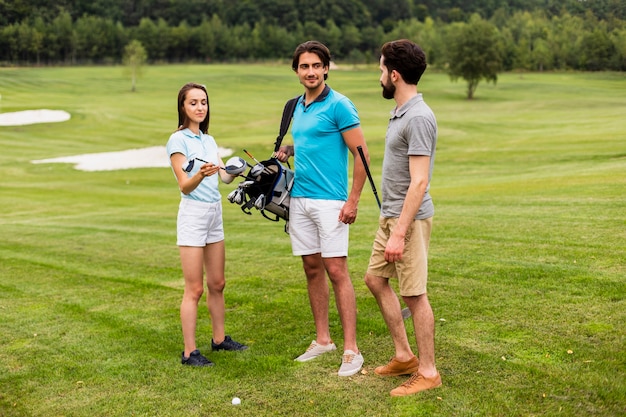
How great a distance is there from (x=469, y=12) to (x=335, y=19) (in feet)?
100

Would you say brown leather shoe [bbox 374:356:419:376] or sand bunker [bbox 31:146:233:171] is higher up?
brown leather shoe [bbox 374:356:419:376]

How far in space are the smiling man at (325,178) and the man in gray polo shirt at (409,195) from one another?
1.72 feet

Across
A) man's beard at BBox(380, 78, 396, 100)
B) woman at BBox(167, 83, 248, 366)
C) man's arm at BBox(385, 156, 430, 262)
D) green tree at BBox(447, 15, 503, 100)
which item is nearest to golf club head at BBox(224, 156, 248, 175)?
woman at BBox(167, 83, 248, 366)

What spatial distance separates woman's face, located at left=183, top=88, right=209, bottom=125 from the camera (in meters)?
5.82

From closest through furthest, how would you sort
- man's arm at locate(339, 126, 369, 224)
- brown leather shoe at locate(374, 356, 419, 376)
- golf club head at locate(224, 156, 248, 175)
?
brown leather shoe at locate(374, 356, 419, 376), man's arm at locate(339, 126, 369, 224), golf club head at locate(224, 156, 248, 175)

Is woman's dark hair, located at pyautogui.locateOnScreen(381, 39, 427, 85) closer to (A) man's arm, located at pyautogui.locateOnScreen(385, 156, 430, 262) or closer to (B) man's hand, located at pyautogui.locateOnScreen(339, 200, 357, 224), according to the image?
(A) man's arm, located at pyautogui.locateOnScreen(385, 156, 430, 262)

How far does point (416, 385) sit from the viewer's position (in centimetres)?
488

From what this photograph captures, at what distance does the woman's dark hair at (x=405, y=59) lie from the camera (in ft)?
15.6

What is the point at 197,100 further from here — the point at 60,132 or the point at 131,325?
the point at 60,132

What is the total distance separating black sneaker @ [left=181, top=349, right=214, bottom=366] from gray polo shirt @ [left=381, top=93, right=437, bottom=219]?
6.40 ft

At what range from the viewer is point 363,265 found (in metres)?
9.15

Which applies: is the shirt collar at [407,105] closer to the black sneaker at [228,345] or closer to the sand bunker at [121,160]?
the black sneaker at [228,345]

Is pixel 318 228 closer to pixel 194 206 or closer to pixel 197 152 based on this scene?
pixel 194 206

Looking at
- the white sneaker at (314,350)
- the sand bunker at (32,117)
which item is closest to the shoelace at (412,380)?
the white sneaker at (314,350)
